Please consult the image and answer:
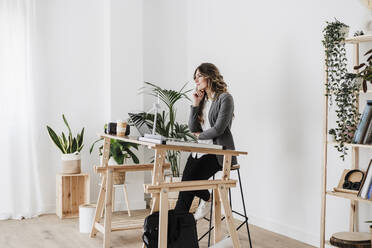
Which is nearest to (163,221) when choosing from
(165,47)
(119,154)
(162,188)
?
(162,188)

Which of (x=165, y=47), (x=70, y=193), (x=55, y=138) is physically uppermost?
(x=165, y=47)

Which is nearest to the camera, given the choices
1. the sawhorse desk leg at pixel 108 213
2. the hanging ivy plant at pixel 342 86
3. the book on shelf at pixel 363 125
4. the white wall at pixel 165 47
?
the book on shelf at pixel 363 125

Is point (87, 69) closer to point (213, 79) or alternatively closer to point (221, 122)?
point (213, 79)

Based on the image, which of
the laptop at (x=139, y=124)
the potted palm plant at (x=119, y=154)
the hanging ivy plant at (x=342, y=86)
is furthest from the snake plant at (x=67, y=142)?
the hanging ivy plant at (x=342, y=86)

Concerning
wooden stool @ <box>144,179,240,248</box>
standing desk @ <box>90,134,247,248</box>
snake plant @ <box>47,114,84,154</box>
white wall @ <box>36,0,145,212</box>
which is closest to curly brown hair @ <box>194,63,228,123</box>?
standing desk @ <box>90,134,247,248</box>

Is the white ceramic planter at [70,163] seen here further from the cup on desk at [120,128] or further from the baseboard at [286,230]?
the baseboard at [286,230]

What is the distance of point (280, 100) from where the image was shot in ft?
14.0

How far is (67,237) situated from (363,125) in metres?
2.62

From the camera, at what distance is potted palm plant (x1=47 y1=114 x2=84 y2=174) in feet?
15.9

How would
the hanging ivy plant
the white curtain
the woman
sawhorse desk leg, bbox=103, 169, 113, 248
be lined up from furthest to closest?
the white curtain < sawhorse desk leg, bbox=103, 169, 113, 248 < the woman < the hanging ivy plant

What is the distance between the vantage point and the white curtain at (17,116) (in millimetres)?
4793

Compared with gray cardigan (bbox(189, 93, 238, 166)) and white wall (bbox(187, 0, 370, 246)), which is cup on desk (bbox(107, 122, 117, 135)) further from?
white wall (bbox(187, 0, 370, 246))

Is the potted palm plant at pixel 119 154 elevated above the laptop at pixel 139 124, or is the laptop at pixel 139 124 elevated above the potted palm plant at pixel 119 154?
the laptop at pixel 139 124

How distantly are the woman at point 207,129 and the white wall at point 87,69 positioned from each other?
5.14ft
